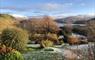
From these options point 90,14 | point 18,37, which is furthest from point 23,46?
point 90,14

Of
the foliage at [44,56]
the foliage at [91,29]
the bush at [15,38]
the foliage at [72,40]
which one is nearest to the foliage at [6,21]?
the bush at [15,38]

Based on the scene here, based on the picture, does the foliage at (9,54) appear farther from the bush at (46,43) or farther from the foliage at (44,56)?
the bush at (46,43)

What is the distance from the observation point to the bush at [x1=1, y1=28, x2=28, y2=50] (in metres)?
5.15

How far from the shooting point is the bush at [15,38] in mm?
5152

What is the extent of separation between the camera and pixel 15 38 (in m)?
5.20

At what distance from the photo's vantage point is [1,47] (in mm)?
4926

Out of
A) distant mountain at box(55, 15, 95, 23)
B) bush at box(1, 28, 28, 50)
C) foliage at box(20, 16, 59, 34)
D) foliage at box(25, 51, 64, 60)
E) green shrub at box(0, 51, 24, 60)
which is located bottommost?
foliage at box(25, 51, 64, 60)

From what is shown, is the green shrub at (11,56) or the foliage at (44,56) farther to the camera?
the foliage at (44,56)

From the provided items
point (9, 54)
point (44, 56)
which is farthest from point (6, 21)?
point (44, 56)

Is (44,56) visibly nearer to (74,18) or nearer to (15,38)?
(15,38)

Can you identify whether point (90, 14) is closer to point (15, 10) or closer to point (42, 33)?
point (42, 33)

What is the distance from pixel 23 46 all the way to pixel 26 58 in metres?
0.24

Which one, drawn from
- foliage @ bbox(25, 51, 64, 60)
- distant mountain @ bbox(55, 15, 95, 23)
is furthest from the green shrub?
distant mountain @ bbox(55, 15, 95, 23)

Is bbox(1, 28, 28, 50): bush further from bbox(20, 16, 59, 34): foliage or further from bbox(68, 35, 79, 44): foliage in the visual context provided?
Answer: bbox(68, 35, 79, 44): foliage
